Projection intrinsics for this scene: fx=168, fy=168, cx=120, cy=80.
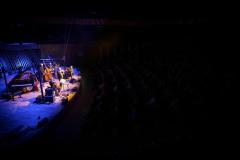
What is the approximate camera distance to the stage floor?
3.54 metres

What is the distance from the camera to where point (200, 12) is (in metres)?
5.23

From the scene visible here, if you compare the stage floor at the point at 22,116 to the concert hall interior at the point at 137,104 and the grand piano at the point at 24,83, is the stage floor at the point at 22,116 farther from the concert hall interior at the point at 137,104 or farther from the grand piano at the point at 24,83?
the grand piano at the point at 24,83

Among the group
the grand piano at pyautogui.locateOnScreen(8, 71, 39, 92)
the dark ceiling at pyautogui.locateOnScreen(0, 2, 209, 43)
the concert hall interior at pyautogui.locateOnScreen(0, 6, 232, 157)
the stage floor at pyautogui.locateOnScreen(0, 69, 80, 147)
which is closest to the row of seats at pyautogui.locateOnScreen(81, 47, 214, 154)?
the concert hall interior at pyautogui.locateOnScreen(0, 6, 232, 157)

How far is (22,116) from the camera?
4504mm

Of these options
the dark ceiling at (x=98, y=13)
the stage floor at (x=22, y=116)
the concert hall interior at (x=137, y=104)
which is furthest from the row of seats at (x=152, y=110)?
the dark ceiling at (x=98, y=13)

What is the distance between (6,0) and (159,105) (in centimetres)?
391

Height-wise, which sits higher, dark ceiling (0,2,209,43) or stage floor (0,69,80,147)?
dark ceiling (0,2,209,43)

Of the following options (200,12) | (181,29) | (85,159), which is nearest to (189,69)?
(200,12)

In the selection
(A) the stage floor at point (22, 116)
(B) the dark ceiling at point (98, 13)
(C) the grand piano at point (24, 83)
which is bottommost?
(A) the stage floor at point (22, 116)

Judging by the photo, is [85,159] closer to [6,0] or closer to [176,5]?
[6,0]

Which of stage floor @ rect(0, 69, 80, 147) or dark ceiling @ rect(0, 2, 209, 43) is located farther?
dark ceiling @ rect(0, 2, 209, 43)

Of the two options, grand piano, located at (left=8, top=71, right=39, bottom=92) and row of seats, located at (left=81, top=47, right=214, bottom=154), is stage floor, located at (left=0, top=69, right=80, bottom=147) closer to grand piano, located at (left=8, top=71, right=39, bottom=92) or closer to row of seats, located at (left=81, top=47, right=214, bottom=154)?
grand piano, located at (left=8, top=71, right=39, bottom=92)

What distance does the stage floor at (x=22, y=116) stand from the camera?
3.54 meters

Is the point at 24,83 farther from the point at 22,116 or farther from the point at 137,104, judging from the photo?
the point at 137,104
